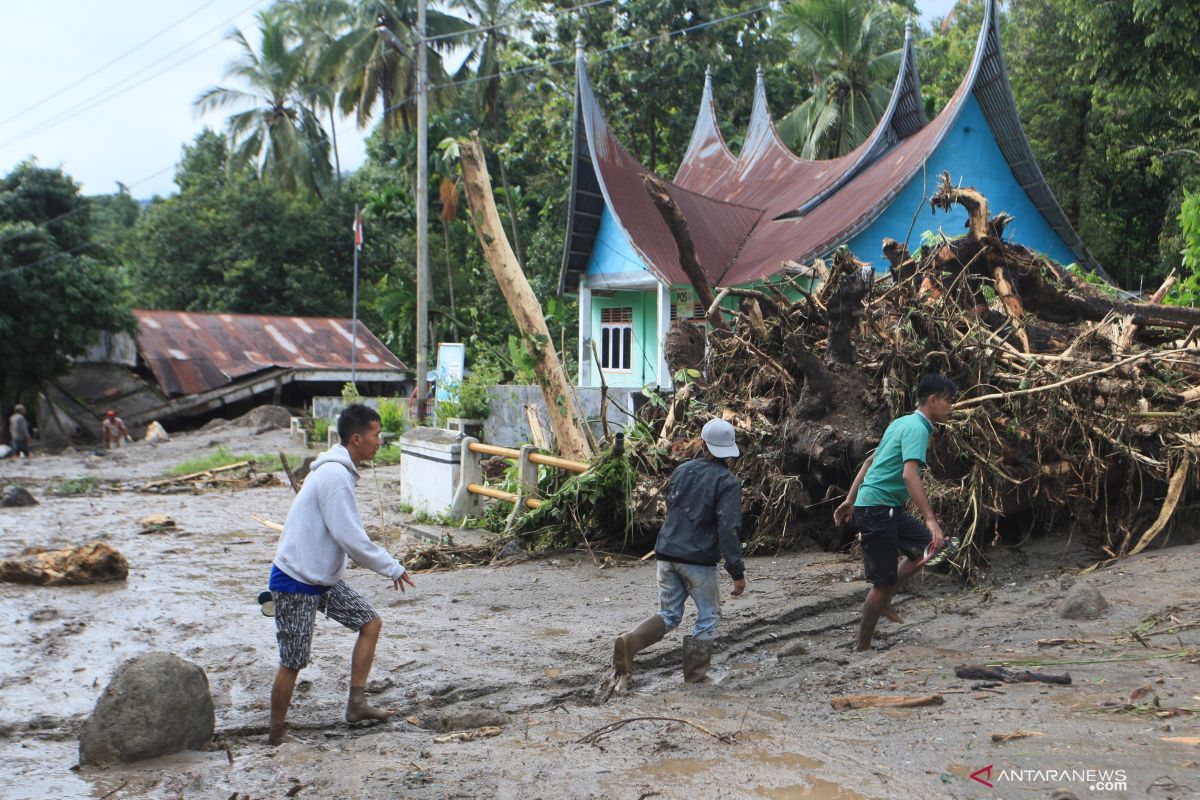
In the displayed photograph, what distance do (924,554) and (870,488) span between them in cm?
57

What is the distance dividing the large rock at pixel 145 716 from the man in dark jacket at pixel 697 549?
2.25m

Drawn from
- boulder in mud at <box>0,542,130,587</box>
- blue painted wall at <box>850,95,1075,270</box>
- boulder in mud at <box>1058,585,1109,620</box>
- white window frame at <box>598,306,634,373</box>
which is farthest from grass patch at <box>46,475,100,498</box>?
boulder in mud at <box>1058,585,1109,620</box>

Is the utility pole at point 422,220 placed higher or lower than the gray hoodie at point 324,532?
higher

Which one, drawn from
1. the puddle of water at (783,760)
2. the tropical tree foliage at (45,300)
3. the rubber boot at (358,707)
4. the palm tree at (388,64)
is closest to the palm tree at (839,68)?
the palm tree at (388,64)

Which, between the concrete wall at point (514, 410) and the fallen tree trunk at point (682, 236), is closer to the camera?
the fallen tree trunk at point (682, 236)

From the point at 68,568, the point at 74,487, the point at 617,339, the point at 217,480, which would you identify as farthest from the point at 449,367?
the point at 68,568

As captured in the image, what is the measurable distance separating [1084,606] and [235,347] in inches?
1154

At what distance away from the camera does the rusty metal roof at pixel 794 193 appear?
18.9 m

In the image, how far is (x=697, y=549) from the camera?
556 centimetres

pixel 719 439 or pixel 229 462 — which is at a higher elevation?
pixel 719 439

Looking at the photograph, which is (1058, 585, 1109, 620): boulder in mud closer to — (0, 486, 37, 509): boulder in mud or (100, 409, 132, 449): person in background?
(0, 486, 37, 509): boulder in mud

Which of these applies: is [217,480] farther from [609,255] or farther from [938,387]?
[938,387]

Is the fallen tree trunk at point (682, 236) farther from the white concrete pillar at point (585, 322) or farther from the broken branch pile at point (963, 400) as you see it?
the white concrete pillar at point (585, 322)

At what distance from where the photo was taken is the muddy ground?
4156mm
